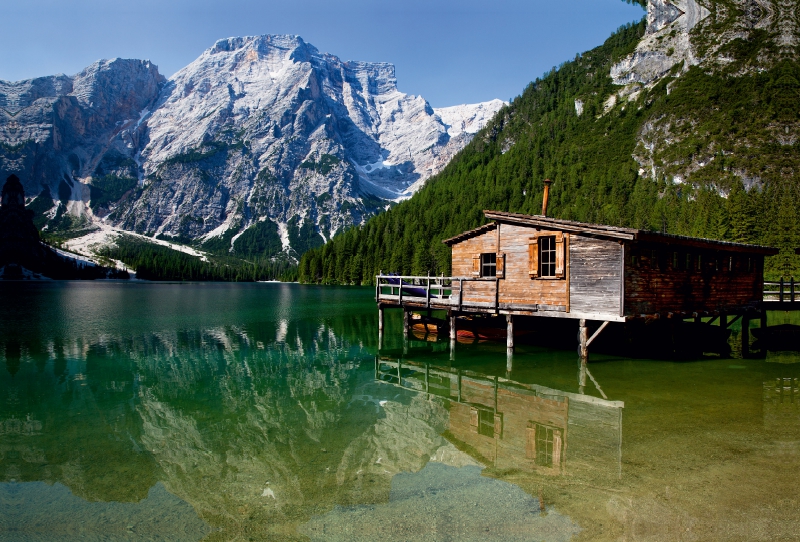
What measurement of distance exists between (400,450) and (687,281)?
21.0m

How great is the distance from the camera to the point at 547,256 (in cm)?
2473

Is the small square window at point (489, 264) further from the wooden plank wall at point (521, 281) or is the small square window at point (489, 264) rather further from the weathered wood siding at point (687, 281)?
the weathered wood siding at point (687, 281)

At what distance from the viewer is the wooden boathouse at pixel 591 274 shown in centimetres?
2217

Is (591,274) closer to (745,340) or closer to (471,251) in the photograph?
(471,251)

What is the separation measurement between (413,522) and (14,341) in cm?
3433

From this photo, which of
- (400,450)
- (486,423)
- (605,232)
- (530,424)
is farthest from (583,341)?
(400,450)

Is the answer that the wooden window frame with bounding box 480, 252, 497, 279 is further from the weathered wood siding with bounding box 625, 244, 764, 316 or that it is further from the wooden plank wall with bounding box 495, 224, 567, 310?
the weathered wood siding with bounding box 625, 244, 764, 316

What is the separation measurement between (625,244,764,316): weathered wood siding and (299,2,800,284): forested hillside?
163ft

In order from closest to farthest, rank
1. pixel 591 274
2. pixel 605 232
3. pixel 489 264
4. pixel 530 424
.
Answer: pixel 530 424 < pixel 605 232 < pixel 591 274 < pixel 489 264

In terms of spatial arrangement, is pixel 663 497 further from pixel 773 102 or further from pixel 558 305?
pixel 773 102

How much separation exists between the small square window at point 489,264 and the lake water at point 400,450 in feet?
20.7

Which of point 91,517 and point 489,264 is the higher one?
point 489,264

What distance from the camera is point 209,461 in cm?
1103

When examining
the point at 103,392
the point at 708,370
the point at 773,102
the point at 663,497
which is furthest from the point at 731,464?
the point at 773,102
